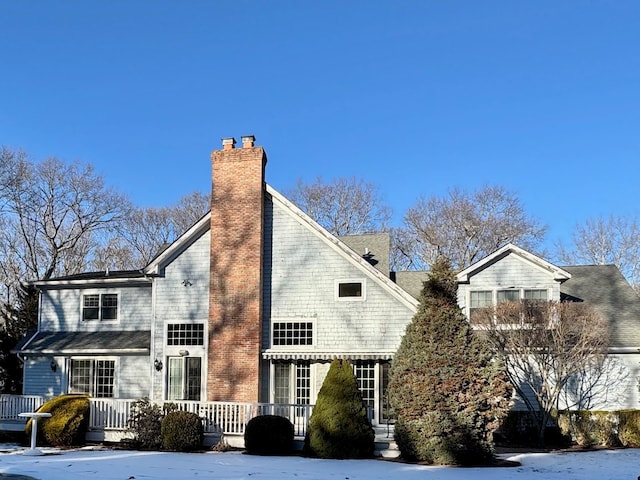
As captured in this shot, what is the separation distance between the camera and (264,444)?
15.6 m

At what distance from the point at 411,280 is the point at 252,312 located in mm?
7159

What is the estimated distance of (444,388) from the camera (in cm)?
1393

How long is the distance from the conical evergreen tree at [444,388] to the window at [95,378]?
33.5ft

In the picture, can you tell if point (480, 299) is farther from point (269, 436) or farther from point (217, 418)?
point (217, 418)

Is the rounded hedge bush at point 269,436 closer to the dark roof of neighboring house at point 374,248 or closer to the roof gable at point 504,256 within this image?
the dark roof of neighboring house at point 374,248

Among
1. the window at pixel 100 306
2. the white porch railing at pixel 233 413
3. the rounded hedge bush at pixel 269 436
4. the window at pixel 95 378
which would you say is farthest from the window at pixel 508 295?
the window at pixel 100 306

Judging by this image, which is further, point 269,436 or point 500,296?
point 500,296

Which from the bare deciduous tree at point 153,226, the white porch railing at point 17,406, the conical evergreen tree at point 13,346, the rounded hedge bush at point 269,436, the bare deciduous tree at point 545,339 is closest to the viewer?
the rounded hedge bush at point 269,436

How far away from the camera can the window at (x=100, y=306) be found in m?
21.7

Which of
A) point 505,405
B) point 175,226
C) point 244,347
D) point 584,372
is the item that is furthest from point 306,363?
point 175,226

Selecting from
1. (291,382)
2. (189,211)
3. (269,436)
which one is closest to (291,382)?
(291,382)

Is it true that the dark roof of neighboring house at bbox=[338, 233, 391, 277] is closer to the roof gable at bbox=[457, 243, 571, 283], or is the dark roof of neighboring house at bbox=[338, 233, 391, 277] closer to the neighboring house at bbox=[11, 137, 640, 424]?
the neighboring house at bbox=[11, 137, 640, 424]

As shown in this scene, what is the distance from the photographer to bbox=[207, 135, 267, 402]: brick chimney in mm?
18578

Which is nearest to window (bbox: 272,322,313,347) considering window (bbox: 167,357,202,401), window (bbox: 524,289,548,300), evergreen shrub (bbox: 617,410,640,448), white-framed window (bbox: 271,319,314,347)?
white-framed window (bbox: 271,319,314,347)
